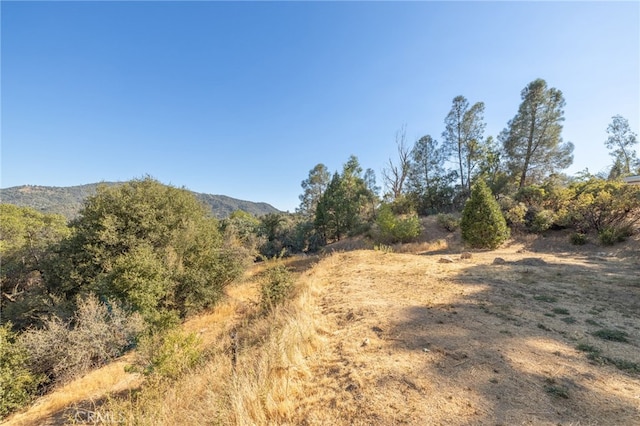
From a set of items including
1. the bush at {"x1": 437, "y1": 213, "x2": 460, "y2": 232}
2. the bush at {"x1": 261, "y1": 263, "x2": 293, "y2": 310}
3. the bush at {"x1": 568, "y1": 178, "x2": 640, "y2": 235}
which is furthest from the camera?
the bush at {"x1": 437, "y1": 213, "x2": 460, "y2": 232}

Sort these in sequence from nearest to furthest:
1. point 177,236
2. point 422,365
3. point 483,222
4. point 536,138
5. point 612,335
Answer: point 422,365
point 612,335
point 177,236
point 483,222
point 536,138

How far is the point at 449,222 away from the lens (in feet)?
52.0

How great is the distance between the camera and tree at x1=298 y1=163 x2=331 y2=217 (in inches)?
1225

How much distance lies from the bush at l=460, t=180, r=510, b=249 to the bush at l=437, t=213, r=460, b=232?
144 inches

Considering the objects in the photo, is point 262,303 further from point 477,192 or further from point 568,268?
point 477,192

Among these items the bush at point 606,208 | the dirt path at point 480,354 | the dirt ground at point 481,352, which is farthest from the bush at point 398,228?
the dirt path at point 480,354

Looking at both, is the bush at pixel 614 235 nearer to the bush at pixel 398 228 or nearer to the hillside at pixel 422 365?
the hillside at pixel 422 365

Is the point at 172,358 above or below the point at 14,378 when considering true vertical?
above

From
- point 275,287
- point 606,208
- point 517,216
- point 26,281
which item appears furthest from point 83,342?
point 606,208

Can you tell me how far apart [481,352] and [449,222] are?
1432 centimetres

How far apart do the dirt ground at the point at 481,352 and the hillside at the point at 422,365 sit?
2 centimetres

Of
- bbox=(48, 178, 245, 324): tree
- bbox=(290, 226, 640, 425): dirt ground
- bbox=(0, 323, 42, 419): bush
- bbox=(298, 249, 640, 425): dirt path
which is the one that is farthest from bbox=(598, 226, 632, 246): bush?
bbox=(0, 323, 42, 419): bush

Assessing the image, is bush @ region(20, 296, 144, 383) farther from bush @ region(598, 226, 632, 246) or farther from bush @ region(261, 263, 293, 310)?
bush @ region(598, 226, 632, 246)

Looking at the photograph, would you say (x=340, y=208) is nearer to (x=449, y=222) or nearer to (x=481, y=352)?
(x=449, y=222)
